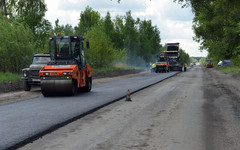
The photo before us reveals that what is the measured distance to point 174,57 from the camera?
47.2 metres

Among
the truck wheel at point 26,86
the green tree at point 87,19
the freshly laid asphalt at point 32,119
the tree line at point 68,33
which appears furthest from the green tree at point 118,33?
the freshly laid asphalt at point 32,119

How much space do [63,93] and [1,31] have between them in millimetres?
10567

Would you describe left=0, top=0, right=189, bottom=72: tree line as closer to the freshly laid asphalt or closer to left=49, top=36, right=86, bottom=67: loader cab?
left=49, top=36, right=86, bottom=67: loader cab

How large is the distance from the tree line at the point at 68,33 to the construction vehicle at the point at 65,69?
334 centimetres

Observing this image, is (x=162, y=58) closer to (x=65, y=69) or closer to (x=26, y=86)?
(x=26, y=86)

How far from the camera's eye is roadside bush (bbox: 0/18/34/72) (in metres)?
20.7

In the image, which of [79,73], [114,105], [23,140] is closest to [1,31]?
[79,73]

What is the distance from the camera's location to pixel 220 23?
113 feet

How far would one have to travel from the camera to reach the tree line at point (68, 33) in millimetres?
21328

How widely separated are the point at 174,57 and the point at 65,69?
119ft

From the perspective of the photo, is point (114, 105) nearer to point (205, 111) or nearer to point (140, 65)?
point (205, 111)

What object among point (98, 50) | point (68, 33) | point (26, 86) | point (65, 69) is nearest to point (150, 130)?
point (65, 69)

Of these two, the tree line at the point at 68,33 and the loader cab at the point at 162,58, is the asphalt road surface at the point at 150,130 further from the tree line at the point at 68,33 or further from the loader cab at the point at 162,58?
the loader cab at the point at 162,58

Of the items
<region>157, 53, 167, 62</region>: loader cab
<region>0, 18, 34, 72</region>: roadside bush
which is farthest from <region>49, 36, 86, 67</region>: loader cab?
<region>157, 53, 167, 62</region>: loader cab
